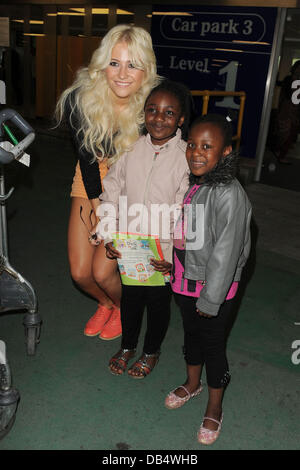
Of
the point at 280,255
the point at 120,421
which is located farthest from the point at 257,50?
the point at 120,421

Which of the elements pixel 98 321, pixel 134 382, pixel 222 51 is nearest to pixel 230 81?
pixel 222 51

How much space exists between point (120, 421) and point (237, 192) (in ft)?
3.89

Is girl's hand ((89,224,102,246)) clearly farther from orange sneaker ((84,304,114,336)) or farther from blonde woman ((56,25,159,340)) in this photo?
orange sneaker ((84,304,114,336))

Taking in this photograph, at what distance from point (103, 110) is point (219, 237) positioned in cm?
94

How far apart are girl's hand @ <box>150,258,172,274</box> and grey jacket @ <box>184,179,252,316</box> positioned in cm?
22

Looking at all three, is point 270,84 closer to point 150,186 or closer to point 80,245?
point 80,245

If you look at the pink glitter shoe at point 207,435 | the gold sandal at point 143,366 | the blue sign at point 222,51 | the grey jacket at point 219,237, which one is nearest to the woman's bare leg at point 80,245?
the gold sandal at point 143,366

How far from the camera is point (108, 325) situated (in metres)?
2.72

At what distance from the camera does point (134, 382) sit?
2348 mm

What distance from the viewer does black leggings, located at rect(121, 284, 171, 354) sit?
7.27 feet

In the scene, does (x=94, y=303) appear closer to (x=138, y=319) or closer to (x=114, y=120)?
(x=138, y=319)

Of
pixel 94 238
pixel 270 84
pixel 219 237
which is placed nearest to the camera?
pixel 219 237
